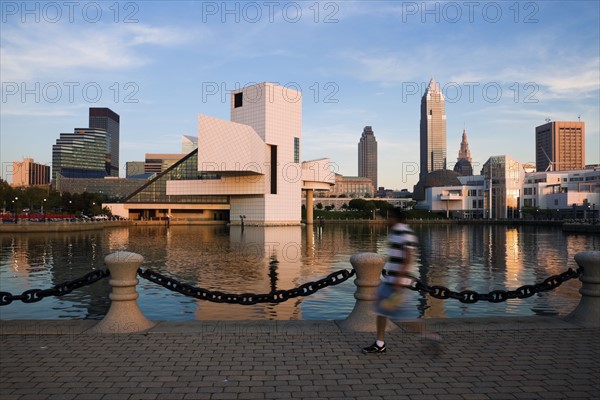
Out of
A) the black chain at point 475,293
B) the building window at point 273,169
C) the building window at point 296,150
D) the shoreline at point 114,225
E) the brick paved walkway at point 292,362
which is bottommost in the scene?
the shoreline at point 114,225

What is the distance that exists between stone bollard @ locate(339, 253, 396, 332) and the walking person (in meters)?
1.09

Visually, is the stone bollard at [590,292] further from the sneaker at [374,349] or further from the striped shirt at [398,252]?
the sneaker at [374,349]

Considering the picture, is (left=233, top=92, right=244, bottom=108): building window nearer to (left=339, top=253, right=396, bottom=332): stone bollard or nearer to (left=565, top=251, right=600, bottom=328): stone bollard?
(left=339, top=253, right=396, bottom=332): stone bollard

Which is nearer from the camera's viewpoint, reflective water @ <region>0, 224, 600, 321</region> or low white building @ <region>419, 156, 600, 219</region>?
reflective water @ <region>0, 224, 600, 321</region>

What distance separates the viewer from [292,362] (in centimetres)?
596

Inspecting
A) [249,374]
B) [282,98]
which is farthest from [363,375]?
[282,98]

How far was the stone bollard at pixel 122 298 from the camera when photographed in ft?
24.2

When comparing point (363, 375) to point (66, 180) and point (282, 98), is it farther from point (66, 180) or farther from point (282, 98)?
point (66, 180)

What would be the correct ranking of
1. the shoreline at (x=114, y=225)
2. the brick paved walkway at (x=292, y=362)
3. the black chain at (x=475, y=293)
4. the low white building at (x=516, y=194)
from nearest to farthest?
the brick paved walkway at (x=292, y=362) → the black chain at (x=475, y=293) → the shoreline at (x=114, y=225) → the low white building at (x=516, y=194)

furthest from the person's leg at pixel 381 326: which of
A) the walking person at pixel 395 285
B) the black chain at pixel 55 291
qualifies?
the black chain at pixel 55 291

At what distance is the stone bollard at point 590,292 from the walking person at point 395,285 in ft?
9.71

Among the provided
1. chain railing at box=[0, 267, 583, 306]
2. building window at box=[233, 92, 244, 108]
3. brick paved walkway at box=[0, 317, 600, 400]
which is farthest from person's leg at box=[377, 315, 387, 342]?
building window at box=[233, 92, 244, 108]

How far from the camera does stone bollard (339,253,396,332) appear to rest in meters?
7.54

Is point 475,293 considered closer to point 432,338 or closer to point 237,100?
point 432,338
